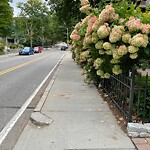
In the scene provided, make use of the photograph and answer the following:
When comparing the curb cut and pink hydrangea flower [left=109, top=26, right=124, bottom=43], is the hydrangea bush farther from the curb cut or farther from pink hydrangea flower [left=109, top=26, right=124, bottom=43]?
the curb cut

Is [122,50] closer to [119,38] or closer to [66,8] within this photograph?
[119,38]

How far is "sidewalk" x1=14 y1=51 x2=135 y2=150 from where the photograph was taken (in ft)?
14.5

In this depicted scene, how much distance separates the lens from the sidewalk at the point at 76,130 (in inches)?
174

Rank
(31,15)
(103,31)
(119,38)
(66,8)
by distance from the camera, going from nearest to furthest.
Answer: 1. (119,38)
2. (103,31)
3. (66,8)
4. (31,15)

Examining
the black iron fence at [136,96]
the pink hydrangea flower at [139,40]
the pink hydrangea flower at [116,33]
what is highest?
the pink hydrangea flower at [116,33]

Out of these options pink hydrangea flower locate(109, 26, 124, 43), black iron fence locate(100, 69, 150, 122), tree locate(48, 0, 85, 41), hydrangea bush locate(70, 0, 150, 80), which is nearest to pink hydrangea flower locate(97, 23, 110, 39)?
hydrangea bush locate(70, 0, 150, 80)

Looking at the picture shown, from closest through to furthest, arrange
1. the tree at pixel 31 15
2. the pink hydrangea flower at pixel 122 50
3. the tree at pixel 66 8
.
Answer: the pink hydrangea flower at pixel 122 50, the tree at pixel 66 8, the tree at pixel 31 15

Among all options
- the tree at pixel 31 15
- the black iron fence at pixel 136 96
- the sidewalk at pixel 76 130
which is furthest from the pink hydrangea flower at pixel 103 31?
the tree at pixel 31 15

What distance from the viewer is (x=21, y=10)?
79.1 m

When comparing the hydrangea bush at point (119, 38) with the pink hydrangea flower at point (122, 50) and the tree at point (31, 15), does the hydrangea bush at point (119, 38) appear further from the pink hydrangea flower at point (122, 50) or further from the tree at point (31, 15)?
the tree at point (31, 15)

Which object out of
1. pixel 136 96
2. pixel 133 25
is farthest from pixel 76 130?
pixel 133 25

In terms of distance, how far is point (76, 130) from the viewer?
510 cm

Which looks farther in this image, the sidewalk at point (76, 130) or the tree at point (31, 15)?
the tree at point (31, 15)

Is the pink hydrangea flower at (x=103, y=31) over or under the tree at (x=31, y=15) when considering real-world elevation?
under
